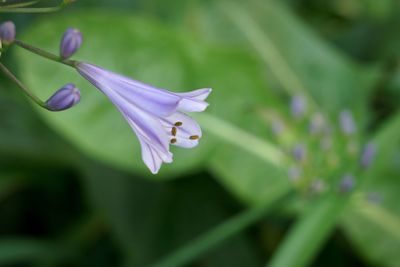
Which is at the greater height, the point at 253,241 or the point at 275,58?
the point at 275,58

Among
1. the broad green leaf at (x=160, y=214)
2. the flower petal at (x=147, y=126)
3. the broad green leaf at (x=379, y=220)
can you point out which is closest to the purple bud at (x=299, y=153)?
the broad green leaf at (x=379, y=220)

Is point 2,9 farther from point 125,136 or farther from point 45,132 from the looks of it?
point 45,132

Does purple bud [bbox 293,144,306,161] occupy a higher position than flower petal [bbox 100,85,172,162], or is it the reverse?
flower petal [bbox 100,85,172,162]

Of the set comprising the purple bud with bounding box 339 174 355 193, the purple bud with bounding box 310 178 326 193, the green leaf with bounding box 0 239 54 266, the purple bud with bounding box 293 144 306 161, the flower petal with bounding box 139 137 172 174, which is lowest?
the green leaf with bounding box 0 239 54 266

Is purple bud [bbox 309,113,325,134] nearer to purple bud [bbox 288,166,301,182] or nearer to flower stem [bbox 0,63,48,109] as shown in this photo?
purple bud [bbox 288,166,301,182]

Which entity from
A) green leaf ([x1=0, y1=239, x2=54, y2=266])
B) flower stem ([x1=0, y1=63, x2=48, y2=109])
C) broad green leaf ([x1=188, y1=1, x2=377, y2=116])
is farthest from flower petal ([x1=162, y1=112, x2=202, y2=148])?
broad green leaf ([x1=188, y1=1, x2=377, y2=116])

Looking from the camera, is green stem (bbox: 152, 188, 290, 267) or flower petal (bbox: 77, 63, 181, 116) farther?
green stem (bbox: 152, 188, 290, 267)

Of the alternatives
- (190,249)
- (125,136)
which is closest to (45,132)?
(125,136)
